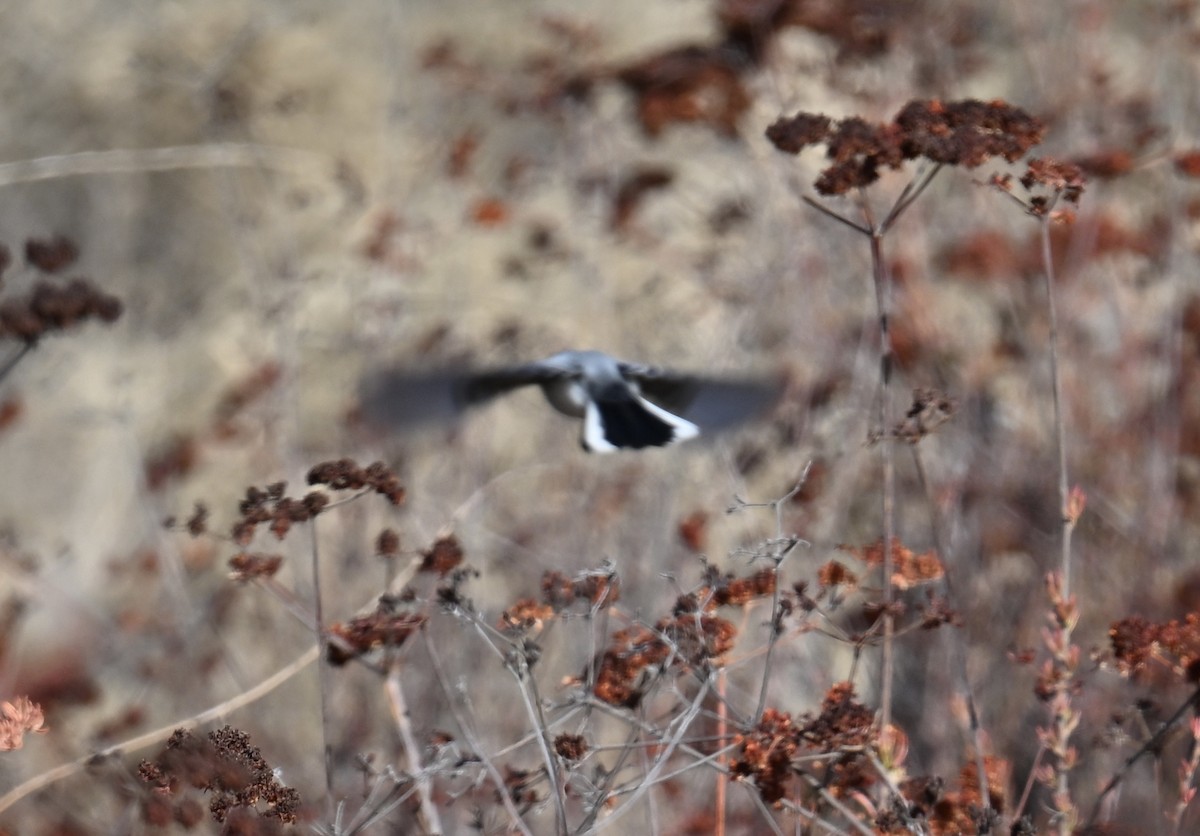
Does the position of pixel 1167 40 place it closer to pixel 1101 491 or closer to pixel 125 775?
pixel 1101 491

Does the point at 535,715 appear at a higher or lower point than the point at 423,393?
lower

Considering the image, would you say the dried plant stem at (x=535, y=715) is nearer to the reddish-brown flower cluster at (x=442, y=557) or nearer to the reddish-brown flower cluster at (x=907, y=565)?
the reddish-brown flower cluster at (x=442, y=557)

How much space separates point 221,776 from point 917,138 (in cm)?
163

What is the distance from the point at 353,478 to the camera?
2363mm

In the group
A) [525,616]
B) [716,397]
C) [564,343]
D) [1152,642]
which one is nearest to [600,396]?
[716,397]

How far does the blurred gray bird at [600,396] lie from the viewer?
304 cm

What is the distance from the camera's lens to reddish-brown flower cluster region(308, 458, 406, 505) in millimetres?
2348

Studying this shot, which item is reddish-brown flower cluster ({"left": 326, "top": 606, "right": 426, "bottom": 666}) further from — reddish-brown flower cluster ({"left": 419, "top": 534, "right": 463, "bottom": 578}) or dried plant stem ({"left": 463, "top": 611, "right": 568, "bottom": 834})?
dried plant stem ({"left": 463, "top": 611, "right": 568, "bottom": 834})

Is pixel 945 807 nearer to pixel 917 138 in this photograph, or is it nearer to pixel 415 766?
pixel 415 766

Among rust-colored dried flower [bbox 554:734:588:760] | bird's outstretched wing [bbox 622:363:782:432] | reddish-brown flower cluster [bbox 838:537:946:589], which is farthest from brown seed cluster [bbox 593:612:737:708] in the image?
bird's outstretched wing [bbox 622:363:782:432]

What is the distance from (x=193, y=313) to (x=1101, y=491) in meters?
4.53

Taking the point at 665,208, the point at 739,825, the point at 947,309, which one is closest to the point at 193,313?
the point at 665,208

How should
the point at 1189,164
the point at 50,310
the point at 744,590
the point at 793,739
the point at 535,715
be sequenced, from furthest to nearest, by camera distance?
the point at 1189,164, the point at 50,310, the point at 744,590, the point at 793,739, the point at 535,715

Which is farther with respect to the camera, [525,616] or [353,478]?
[353,478]
